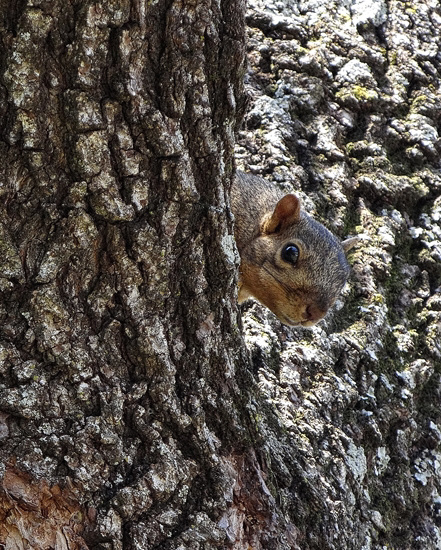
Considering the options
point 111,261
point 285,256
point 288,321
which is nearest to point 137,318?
point 111,261

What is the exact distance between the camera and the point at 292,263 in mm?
3131

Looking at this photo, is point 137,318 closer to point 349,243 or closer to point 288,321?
point 288,321

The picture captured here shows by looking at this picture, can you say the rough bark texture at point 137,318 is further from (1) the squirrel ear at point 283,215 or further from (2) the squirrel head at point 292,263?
(1) the squirrel ear at point 283,215

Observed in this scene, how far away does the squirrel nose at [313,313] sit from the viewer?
2.80 metres

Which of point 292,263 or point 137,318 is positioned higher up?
point 137,318

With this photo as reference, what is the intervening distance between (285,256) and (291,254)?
27mm

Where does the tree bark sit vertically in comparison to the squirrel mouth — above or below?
above

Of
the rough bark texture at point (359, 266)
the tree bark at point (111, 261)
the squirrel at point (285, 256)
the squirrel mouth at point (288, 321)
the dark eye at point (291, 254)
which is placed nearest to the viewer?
the tree bark at point (111, 261)

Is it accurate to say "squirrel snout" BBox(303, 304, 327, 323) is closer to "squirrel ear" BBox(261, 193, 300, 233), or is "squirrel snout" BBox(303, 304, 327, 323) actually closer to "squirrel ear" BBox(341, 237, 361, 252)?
"squirrel ear" BBox(341, 237, 361, 252)

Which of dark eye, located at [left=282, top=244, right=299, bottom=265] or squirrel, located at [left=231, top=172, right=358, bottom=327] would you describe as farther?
dark eye, located at [left=282, top=244, right=299, bottom=265]

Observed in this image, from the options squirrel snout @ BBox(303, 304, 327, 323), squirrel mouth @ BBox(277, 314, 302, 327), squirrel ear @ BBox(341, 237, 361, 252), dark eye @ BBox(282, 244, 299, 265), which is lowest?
squirrel mouth @ BBox(277, 314, 302, 327)

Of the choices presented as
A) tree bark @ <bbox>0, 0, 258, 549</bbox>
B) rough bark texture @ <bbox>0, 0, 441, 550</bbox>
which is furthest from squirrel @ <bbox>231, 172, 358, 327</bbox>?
tree bark @ <bbox>0, 0, 258, 549</bbox>

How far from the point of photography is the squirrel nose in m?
2.80

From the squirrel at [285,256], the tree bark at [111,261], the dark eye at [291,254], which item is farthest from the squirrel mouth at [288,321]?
the tree bark at [111,261]
